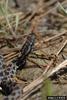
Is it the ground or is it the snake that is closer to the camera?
the snake

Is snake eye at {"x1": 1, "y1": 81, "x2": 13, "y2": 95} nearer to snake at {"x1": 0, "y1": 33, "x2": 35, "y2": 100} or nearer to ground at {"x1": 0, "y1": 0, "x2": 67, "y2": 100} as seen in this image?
snake at {"x1": 0, "y1": 33, "x2": 35, "y2": 100}

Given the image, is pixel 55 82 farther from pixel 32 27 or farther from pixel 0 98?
pixel 32 27

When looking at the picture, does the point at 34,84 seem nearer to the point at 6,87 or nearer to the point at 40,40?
the point at 6,87

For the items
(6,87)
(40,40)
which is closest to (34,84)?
(6,87)

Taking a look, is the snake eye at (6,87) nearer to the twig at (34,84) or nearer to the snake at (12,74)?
the snake at (12,74)

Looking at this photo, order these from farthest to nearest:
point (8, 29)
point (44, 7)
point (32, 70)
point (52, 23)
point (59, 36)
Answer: point (44, 7) < point (52, 23) < point (8, 29) < point (59, 36) < point (32, 70)

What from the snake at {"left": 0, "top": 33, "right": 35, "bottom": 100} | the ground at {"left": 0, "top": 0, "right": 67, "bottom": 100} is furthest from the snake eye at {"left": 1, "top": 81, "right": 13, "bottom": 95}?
the ground at {"left": 0, "top": 0, "right": 67, "bottom": 100}

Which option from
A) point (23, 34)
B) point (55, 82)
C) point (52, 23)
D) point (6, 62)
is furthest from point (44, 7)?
point (55, 82)

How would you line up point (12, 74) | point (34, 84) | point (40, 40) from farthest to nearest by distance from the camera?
1. point (40, 40)
2. point (12, 74)
3. point (34, 84)
